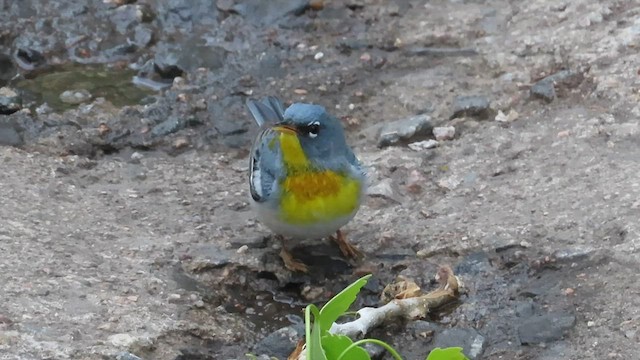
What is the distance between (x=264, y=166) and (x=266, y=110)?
74 cm

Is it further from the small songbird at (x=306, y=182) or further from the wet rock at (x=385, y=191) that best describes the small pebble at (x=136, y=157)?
the wet rock at (x=385, y=191)

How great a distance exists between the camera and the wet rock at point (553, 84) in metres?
Result: 5.78

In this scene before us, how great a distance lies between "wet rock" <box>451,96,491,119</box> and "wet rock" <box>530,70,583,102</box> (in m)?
0.27

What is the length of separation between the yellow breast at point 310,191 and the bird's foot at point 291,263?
0.73ft

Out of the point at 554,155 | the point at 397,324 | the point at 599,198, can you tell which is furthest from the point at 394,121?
the point at 397,324

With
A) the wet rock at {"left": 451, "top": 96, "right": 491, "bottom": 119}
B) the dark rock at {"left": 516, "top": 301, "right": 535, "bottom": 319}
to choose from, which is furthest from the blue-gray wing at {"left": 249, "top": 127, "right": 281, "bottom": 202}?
the wet rock at {"left": 451, "top": 96, "right": 491, "bottom": 119}

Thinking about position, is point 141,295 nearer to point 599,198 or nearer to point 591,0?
point 599,198

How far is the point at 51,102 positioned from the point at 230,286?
2204 millimetres

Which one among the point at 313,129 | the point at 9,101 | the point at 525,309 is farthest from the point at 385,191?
the point at 9,101

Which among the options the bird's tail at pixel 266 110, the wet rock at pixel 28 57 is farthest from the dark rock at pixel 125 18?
the bird's tail at pixel 266 110

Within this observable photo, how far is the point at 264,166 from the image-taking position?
4824 mm

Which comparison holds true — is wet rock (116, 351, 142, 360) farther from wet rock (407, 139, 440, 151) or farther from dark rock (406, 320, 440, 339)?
wet rock (407, 139, 440, 151)

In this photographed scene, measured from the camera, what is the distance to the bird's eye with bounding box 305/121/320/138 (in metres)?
4.71

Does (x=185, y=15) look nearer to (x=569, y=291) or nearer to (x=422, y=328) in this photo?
(x=422, y=328)
